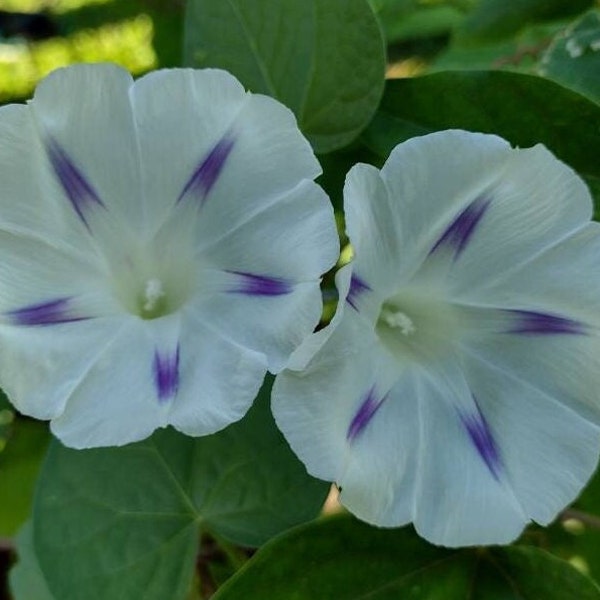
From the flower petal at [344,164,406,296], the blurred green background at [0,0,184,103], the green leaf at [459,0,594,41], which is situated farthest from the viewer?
the blurred green background at [0,0,184,103]

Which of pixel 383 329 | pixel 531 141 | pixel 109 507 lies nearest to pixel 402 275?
pixel 383 329

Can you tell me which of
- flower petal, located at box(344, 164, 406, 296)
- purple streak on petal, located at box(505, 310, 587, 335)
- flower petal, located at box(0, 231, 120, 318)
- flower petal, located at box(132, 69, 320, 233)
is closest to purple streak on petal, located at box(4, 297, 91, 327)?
flower petal, located at box(0, 231, 120, 318)

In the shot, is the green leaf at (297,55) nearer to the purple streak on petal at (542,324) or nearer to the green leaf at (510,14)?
the purple streak on petal at (542,324)

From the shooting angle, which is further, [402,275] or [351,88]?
[351,88]

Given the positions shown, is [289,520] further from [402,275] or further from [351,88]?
[351,88]

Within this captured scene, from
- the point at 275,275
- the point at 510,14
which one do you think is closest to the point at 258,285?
the point at 275,275

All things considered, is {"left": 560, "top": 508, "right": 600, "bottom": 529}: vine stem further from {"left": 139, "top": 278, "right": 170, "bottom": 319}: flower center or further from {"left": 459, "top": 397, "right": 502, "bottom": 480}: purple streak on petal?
{"left": 139, "top": 278, "right": 170, "bottom": 319}: flower center

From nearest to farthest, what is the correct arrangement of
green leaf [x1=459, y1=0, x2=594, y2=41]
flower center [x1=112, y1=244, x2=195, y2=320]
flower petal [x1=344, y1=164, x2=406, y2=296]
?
flower petal [x1=344, y1=164, x2=406, y2=296], flower center [x1=112, y1=244, x2=195, y2=320], green leaf [x1=459, y1=0, x2=594, y2=41]

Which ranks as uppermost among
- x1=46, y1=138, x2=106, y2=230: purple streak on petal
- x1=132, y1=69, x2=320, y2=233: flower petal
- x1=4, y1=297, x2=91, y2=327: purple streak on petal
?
x1=132, y1=69, x2=320, y2=233: flower petal

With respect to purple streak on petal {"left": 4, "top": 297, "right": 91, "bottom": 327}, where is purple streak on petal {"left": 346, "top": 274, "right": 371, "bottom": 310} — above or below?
above
